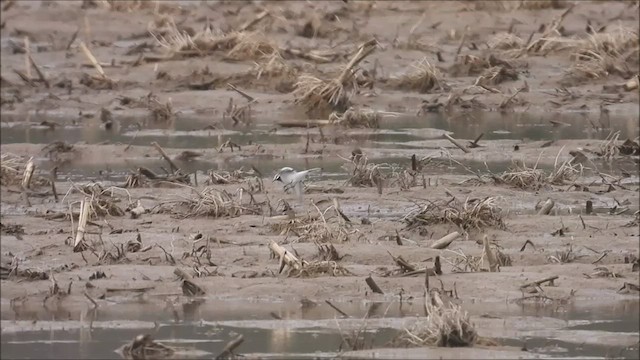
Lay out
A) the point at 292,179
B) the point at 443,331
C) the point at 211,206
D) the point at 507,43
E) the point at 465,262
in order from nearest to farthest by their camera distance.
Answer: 1. the point at 443,331
2. the point at 465,262
3. the point at 211,206
4. the point at 292,179
5. the point at 507,43

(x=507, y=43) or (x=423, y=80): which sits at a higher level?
(x=507, y=43)

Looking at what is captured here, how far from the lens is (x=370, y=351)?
799 cm

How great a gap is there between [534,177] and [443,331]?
4721mm

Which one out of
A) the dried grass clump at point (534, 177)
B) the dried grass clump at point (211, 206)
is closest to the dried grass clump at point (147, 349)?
the dried grass clump at point (211, 206)

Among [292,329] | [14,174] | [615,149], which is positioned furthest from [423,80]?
[292,329]

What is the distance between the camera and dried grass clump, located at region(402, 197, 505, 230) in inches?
424

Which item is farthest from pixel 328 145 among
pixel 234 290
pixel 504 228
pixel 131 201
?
pixel 234 290

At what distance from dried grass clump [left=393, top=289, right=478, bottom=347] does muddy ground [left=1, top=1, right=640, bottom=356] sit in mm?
941

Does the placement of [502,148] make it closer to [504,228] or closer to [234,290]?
[504,228]

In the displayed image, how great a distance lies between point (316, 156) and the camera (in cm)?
1483

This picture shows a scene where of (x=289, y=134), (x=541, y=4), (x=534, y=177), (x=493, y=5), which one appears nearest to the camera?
(x=534, y=177)

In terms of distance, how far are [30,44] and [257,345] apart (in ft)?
47.6

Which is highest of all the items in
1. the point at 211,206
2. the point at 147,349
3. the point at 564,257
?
the point at 211,206

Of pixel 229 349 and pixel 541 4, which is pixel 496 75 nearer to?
pixel 541 4
